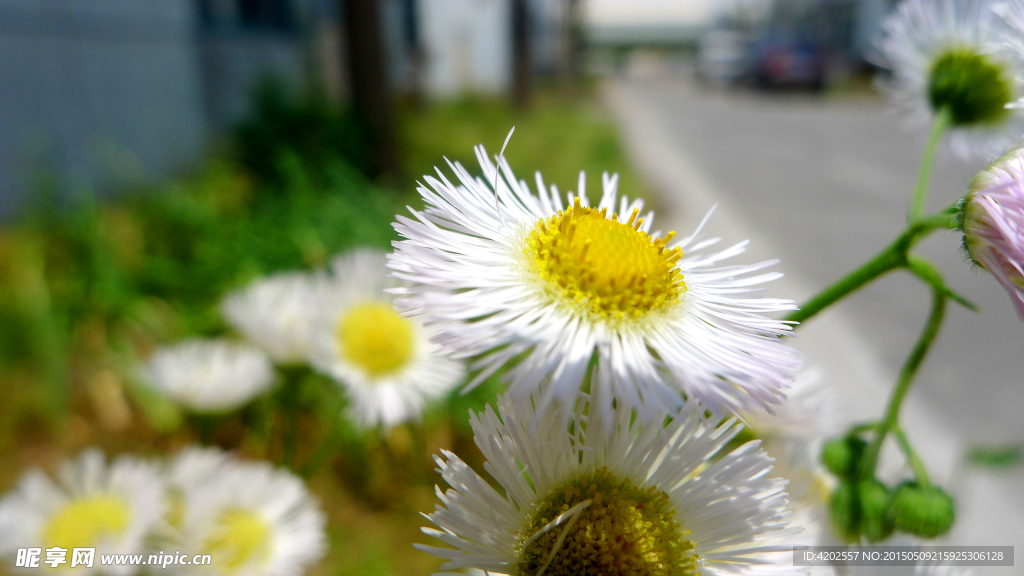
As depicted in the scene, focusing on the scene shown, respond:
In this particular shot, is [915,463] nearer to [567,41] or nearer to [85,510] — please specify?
[85,510]

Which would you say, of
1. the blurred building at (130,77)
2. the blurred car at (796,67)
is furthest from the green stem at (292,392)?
the blurred car at (796,67)

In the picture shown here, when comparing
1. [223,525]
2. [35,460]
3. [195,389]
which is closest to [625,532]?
[223,525]

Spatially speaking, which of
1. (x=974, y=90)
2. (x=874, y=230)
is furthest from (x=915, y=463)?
(x=874, y=230)

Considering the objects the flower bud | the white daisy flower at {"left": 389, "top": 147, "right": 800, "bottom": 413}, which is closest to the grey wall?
the white daisy flower at {"left": 389, "top": 147, "right": 800, "bottom": 413}

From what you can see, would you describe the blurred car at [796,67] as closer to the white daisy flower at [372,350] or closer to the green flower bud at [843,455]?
the white daisy flower at [372,350]

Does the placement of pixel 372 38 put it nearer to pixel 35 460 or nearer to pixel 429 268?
pixel 35 460

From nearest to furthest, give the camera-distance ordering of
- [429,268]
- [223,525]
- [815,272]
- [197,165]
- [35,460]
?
[429,268] → [223,525] → [35,460] → [815,272] → [197,165]

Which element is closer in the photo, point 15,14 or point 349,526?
point 349,526
